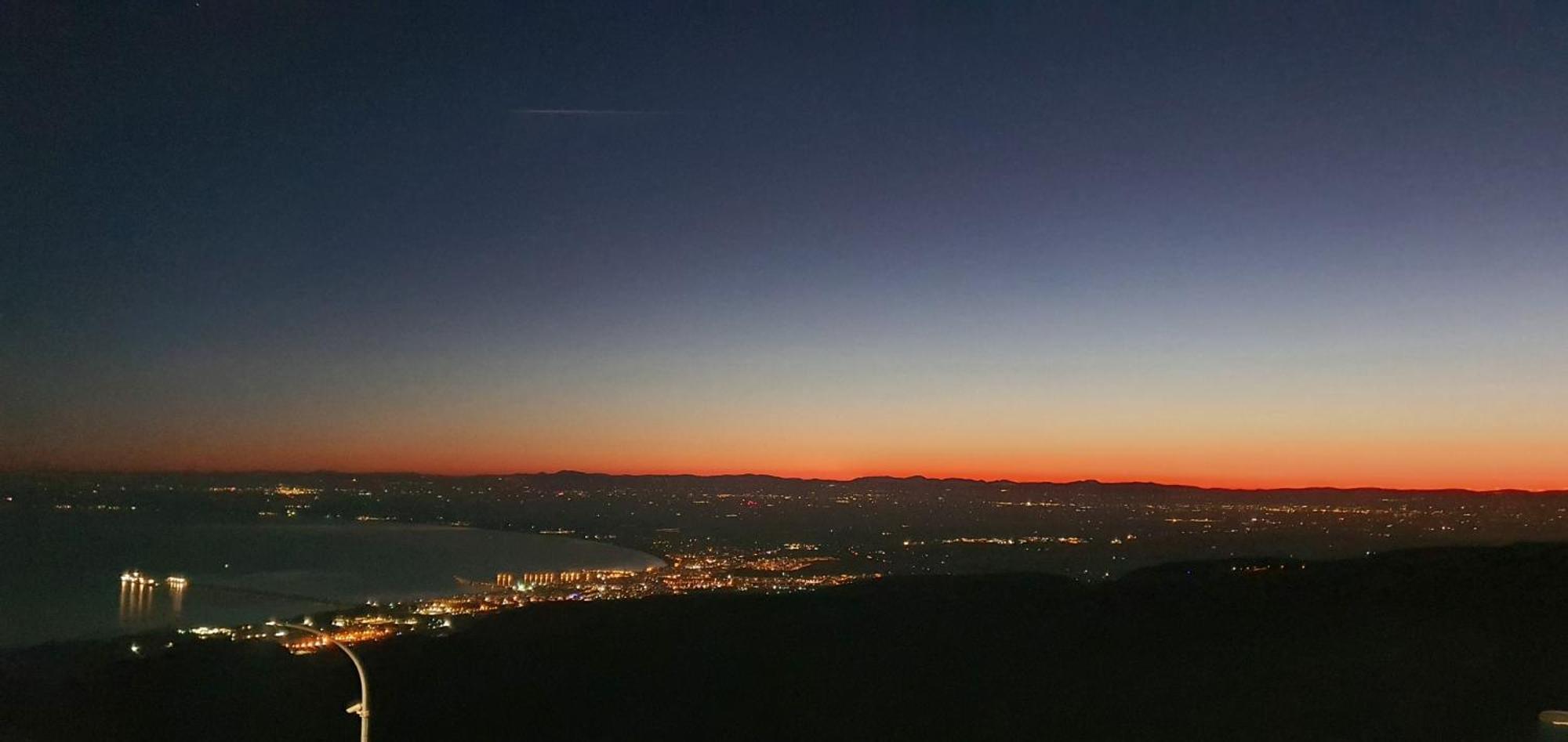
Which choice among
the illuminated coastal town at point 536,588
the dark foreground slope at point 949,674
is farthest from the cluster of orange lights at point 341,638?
the dark foreground slope at point 949,674

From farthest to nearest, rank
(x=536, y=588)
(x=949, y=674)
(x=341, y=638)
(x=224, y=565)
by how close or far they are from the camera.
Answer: (x=224, y=565), (x=536, y=588), (x=341, y=638), (x=949, y=674)

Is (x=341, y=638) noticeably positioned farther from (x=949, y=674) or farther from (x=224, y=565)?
(x=224, y=565)

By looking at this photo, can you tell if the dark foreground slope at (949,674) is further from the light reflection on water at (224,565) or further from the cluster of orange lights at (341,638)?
the light reflection on water at (224,565)

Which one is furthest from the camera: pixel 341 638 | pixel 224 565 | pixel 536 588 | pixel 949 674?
pixel 224 565

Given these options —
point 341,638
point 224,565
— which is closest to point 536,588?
→ point 341,638

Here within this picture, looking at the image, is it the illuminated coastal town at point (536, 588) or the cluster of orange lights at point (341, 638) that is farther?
the illuminated coastal town at point (536, 588)

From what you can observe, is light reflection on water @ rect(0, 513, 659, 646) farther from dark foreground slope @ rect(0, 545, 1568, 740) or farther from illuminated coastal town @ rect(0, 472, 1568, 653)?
dark foreground slope @ rect(0, 545, 1568, 740)

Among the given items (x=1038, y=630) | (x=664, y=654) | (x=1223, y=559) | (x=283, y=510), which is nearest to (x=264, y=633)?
(x=664, y=654)

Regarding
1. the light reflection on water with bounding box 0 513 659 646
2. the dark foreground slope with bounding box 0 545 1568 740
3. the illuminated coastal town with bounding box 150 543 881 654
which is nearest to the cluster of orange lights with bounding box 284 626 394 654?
the illuminated coastal town with bounding box 150 543 881 654

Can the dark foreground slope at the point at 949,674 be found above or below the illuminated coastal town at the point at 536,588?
above
